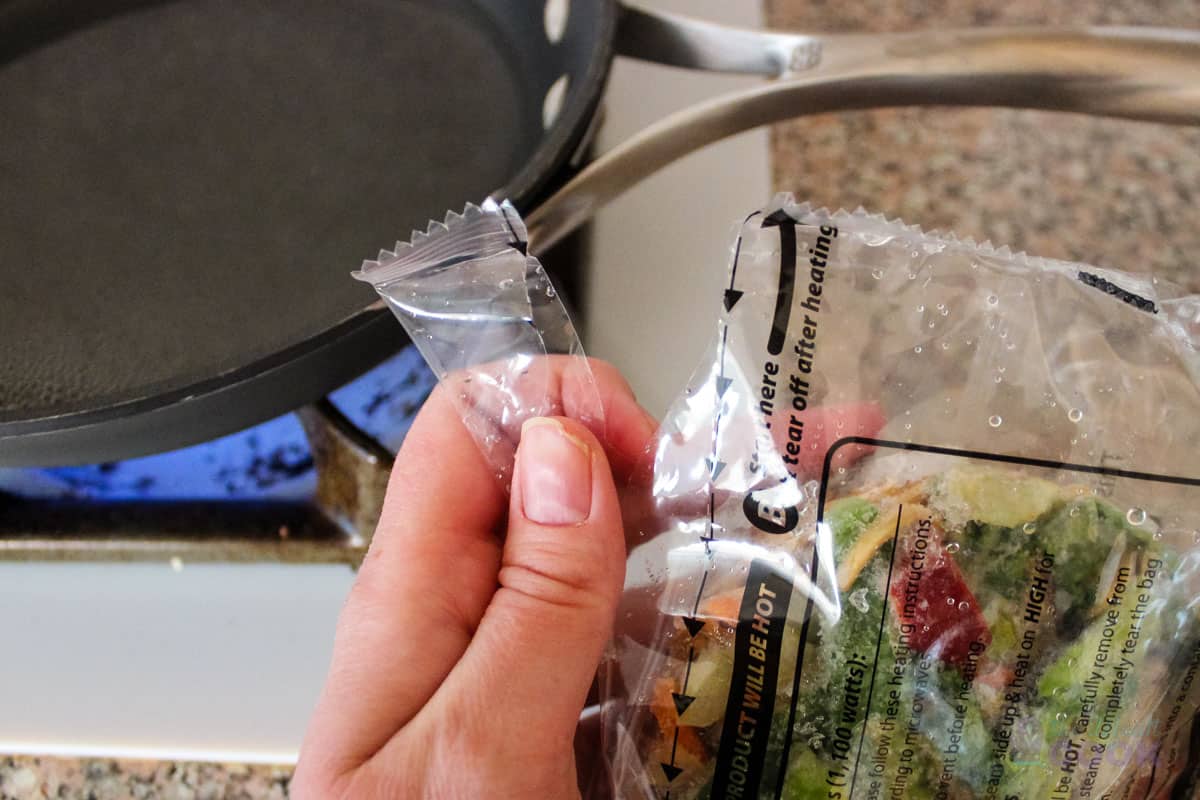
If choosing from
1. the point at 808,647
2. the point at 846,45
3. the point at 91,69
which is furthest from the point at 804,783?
the point at 91,69

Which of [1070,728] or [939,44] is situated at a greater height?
[939,44]

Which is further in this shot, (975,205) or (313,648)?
(975,205)

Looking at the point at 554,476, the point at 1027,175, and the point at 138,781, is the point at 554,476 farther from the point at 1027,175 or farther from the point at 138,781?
the point at 1027,175

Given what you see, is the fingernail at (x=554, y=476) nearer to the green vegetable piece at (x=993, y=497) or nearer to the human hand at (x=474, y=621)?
the human hand at (x=474, y=621)

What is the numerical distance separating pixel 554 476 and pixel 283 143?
54 centimetres

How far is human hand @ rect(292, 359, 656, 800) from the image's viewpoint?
307 millimetres

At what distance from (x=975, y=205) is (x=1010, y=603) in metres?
0.52

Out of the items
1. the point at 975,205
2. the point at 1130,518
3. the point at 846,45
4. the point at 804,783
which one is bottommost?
the point at 804,783

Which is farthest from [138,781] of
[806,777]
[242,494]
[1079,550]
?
[1079,550]

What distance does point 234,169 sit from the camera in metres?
0.73

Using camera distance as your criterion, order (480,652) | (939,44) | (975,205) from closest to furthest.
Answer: (480,652) → (939,44) → (975,205)

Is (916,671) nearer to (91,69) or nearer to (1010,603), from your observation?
(1010,603)

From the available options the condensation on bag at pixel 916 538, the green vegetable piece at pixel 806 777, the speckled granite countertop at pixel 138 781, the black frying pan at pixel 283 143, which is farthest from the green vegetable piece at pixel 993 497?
the speckled granite countertop at pixel 138 781

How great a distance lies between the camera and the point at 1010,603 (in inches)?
13.0
